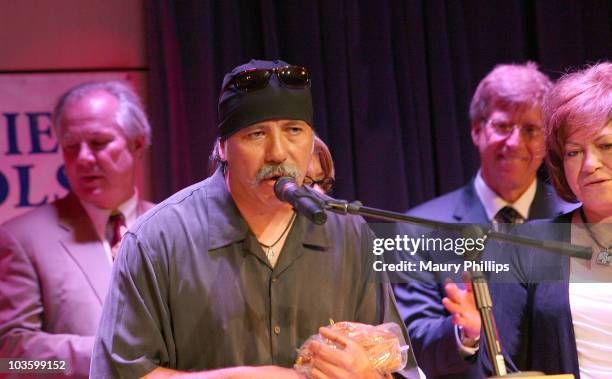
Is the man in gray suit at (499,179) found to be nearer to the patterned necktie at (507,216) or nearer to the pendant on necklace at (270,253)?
the patterned necktie at (507,216)

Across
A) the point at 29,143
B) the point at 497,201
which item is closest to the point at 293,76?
the point at 497,201

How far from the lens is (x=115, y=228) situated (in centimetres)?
324

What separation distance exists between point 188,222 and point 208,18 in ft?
5.03

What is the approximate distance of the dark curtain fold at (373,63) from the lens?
3545 mm

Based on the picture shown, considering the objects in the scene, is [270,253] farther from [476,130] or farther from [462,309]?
[476,130]

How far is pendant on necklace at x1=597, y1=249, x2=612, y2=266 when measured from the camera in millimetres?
2328

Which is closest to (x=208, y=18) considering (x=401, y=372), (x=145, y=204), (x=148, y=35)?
(x=148, y=35)

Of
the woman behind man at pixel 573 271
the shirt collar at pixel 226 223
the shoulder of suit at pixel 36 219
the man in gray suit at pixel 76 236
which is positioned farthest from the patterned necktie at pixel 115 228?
the woman behind man at pixel 573 271

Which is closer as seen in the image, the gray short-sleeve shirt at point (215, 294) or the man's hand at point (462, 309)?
the gray short-sleeve shirt at point (215, 294)

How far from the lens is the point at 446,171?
3.96 m

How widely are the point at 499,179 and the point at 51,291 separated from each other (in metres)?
1.76

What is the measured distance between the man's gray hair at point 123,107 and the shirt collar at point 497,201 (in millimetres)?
1360

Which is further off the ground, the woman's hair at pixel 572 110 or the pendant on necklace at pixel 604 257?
the woman's hair at pixel 572 110

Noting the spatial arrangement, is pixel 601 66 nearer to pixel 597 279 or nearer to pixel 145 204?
pixel 597 279
